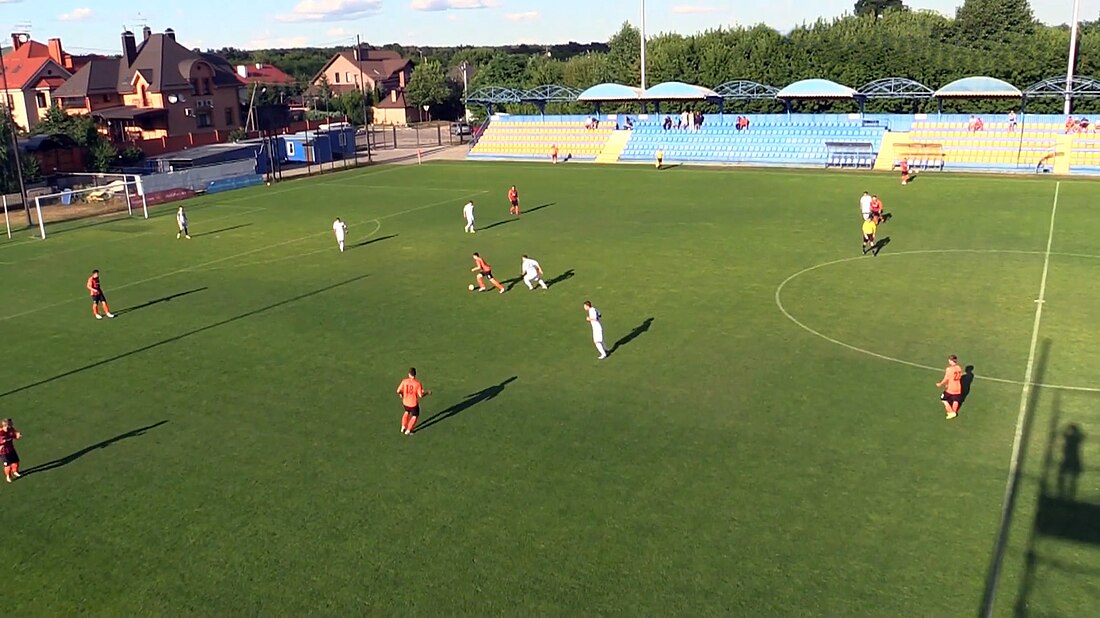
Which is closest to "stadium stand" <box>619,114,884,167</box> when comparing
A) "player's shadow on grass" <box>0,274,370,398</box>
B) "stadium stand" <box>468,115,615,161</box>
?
"stadium stand" <box>468,115,615,161</box>

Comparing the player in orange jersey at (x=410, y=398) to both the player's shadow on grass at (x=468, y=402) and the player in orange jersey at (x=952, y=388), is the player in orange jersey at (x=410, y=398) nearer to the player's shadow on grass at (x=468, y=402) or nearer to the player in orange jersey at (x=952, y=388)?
the player's shadow on grass at (x=468, y=402)

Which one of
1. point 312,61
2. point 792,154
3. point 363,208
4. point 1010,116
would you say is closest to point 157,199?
point 363,208

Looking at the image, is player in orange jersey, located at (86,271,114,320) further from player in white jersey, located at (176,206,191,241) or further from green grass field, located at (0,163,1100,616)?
player in white jersey, located at (176,206,191,241)

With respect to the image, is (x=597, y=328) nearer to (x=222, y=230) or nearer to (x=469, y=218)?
(x=469, y=218)

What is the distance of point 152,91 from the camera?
84.7m

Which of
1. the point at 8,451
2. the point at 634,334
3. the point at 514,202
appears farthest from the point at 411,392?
the point at 514,202

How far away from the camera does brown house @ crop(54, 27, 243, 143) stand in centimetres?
8394

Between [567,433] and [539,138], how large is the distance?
186 feet

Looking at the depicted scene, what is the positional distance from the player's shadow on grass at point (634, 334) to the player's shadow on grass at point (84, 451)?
10.7 metres

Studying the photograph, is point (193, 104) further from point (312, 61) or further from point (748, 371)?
point (312, 61)

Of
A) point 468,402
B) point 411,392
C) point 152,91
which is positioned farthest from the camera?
point 152,91

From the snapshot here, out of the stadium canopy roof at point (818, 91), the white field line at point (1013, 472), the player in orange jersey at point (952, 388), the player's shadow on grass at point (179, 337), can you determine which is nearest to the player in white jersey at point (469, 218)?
the player's shadow on grass at point (179, 337)

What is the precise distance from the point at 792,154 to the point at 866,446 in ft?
151

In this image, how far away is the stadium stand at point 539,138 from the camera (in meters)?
67.1
